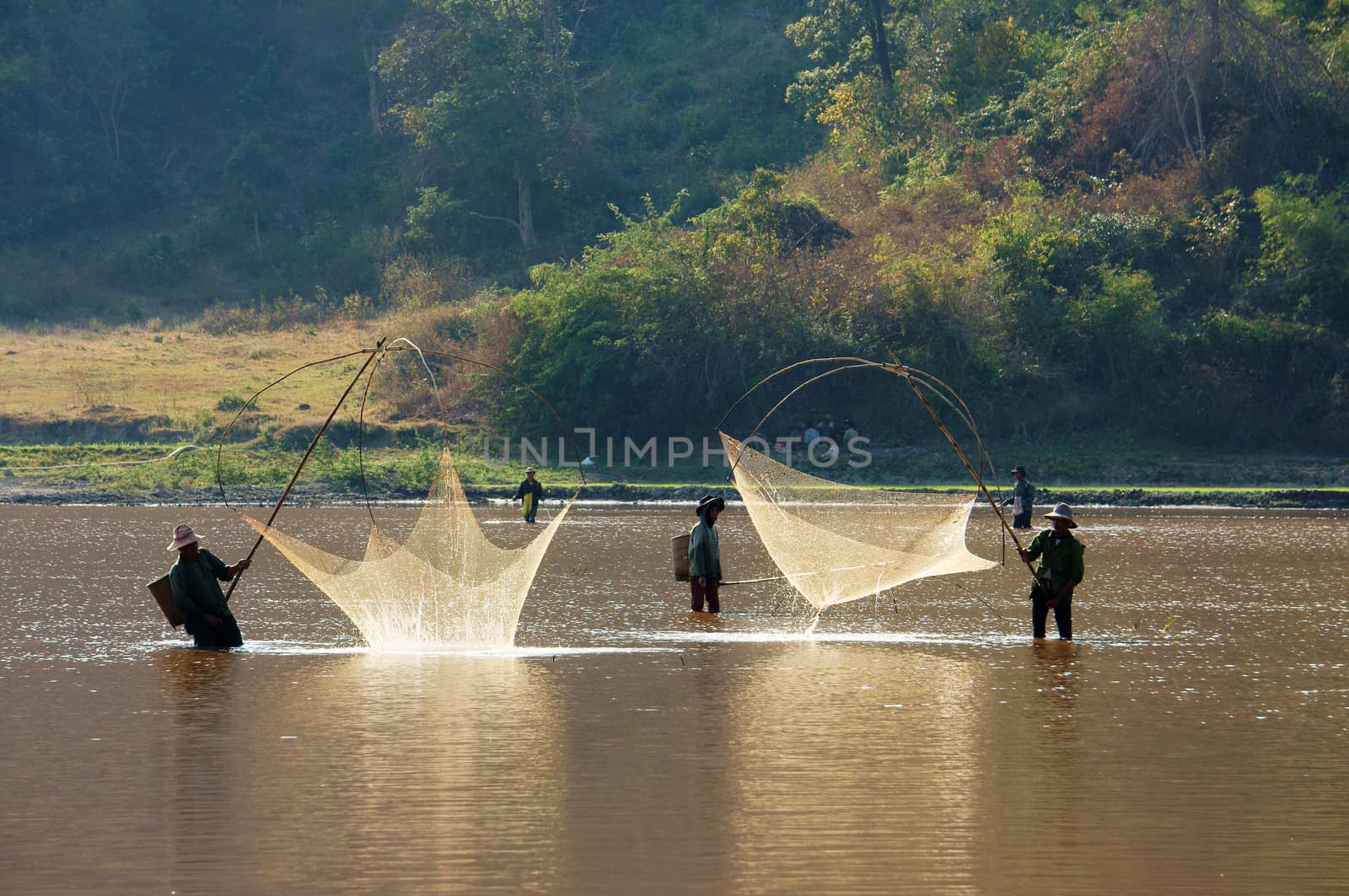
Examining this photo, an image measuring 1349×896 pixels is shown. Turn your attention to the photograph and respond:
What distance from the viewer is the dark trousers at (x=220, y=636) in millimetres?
14805

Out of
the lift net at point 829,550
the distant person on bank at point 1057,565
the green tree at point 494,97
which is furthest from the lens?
the green tree at point 494,97

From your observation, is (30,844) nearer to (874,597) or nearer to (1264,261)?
(874,597)

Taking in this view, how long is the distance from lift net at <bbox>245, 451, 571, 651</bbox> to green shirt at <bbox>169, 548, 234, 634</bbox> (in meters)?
0.55

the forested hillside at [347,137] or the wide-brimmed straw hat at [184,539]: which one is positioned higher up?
the forested hillside at [347,137]

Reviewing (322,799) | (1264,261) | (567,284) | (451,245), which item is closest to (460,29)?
(451,245)

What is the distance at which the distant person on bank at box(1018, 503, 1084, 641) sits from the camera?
15.0m

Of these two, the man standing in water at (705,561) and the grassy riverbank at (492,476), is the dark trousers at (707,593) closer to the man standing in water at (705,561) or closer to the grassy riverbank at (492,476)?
the man standing in water at (705,561)

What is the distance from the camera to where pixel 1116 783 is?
9.89 metres

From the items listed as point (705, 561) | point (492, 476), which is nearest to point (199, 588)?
point (705, 561)

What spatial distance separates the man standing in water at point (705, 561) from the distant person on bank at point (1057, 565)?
3322 mm

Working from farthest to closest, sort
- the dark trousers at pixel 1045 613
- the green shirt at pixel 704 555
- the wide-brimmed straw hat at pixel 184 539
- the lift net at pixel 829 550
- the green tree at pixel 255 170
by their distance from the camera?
1. the green tree at pixel 255 170
2. the green shirt at pixel 704 555
3. the lift net at pixel 829 550
4. the dark trousers at pixel 1045 613
5. the wide-brimmed straw hat at pixel 184 539

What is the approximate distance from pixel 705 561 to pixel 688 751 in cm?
670

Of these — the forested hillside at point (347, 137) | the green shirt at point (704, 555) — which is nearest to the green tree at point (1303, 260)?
the forested hillside at point (347, 137)

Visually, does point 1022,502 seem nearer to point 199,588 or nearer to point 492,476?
point 199,588
